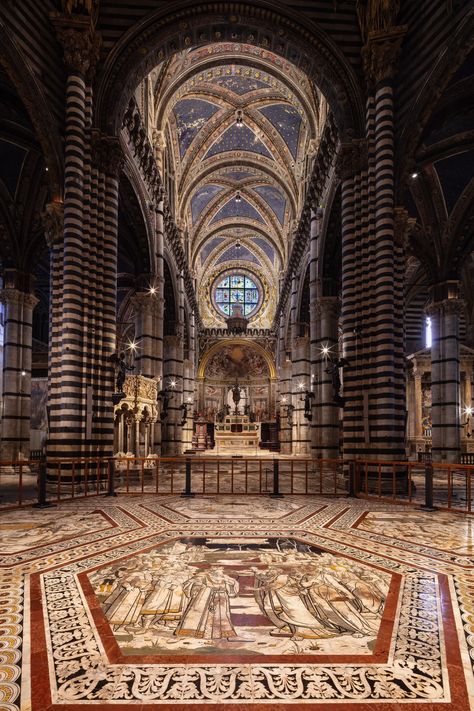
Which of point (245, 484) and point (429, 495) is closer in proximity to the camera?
point (429, 495)

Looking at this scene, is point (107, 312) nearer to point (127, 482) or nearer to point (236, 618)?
point (127, 482)

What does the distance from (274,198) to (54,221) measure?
26346 mm

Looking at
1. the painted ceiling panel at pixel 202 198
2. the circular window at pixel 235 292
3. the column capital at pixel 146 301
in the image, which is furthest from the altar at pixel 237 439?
the painted ceiling panel at pixel 202 198

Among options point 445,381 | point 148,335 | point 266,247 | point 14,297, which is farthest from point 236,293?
point 14,297

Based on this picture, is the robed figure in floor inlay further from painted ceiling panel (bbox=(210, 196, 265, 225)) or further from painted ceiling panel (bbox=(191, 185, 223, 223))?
painted ceiling panel (bbox=(210, 196, 265, 225))

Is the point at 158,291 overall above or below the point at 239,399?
above

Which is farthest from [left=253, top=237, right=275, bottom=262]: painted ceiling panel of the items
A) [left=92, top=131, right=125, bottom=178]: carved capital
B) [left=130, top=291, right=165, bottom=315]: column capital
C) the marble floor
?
the marble floor

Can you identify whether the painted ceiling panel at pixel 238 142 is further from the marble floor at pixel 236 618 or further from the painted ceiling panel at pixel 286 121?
the marble floor at pixel 236 618

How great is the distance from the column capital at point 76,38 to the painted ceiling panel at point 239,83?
1365 cm

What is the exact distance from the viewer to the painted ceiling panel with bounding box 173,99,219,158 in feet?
82.4

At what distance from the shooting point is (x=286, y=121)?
26531mm

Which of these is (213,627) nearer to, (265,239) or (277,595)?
(277,595)

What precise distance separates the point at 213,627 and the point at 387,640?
1.39m

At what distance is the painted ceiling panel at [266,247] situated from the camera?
Result: 144ft
